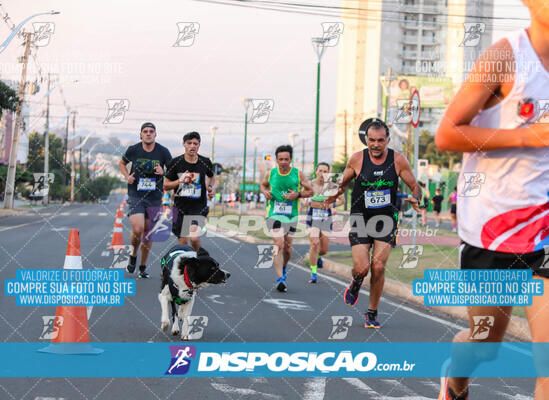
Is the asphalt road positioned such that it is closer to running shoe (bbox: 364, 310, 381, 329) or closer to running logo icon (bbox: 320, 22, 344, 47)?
running shoe (bbox: 364, 310, 381, 329)

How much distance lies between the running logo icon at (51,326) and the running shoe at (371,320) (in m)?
3.19

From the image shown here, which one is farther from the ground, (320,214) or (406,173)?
(406,173)

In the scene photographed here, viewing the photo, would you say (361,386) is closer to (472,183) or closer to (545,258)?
(472,183)

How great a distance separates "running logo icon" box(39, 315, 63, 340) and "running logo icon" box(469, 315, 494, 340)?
3.76 m

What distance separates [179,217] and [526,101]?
748 centimetres

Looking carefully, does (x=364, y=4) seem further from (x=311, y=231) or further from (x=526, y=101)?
(x=526, y=101)

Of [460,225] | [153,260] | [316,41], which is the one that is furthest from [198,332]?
[316,41]

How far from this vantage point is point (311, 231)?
39.9 feet

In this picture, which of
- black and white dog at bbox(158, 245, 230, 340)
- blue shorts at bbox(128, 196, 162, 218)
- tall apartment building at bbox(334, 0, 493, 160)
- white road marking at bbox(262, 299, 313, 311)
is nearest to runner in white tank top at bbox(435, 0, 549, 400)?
black and white dog at bbox(158, 245, 230, 340)

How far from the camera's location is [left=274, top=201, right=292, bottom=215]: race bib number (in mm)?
10742

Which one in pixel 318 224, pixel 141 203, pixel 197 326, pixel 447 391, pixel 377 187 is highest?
pixel 377 187

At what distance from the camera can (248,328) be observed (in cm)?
731

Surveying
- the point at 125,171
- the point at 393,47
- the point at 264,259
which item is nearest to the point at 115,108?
the point at 125,171

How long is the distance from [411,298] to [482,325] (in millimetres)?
7227
